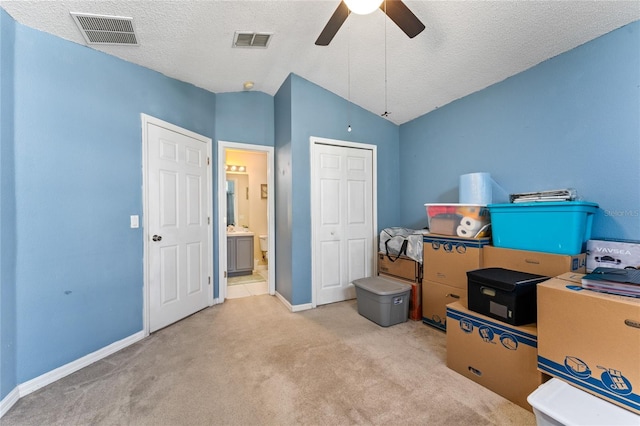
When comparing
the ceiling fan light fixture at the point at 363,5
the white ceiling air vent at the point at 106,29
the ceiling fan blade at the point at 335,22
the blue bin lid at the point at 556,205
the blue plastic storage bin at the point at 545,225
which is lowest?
the blue plastic storage bin at the point at 545,225

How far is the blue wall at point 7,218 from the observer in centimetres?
164

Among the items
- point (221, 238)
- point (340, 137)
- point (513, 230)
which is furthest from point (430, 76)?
point (221, 238)

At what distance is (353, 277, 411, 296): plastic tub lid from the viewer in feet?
8.89

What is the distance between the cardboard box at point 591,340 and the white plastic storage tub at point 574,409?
0.15 feet

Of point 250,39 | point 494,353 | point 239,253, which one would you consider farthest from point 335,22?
point 239,253

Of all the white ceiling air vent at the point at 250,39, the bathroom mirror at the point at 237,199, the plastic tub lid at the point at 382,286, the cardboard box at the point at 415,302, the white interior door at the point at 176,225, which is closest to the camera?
the white ceiling air vent at the point at 250,39

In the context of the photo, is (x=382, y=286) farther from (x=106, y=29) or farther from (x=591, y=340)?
(x=106, y=29)

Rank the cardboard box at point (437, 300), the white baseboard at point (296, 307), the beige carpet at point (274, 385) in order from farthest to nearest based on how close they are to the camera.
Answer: the white baseboard at point (296, 307) < the cardboard box at point (437, 300) < the beige carpet at point (274, 385)

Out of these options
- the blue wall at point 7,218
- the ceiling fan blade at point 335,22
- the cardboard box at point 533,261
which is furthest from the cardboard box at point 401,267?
the blue wall at point 7,218

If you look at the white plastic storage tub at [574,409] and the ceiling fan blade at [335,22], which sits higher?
the ceiling fan blade at [335,22]

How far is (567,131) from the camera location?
7.15 feet

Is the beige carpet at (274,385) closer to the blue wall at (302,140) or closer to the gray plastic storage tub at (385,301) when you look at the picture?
the gray plastic storage tub at (385,301)

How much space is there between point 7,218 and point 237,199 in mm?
4065

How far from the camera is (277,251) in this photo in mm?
3717
